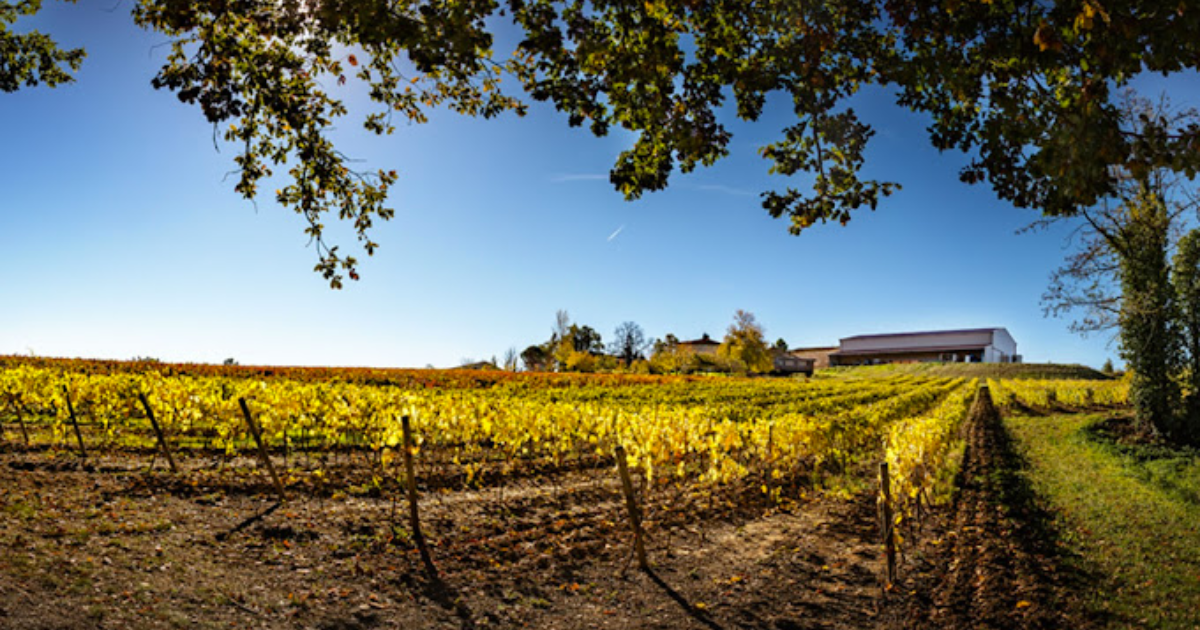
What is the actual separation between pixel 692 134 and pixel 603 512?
6749 millimetres

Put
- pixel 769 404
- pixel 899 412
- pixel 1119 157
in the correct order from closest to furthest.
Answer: pixel 1119 157
pixel 899 412
pixel 769 404

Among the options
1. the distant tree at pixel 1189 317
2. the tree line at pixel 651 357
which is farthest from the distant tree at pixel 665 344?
the distant tree at pixel 1189 317

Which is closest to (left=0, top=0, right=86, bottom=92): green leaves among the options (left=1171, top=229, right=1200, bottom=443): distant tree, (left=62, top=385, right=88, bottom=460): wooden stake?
(left=62, top=385, right=88, bottom=460): wooden stake

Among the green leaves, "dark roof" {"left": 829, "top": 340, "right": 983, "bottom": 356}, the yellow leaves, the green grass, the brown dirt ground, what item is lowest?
the green grass

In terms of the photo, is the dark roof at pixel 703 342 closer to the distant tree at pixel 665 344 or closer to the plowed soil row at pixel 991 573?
the distant tree at pixel 665 344

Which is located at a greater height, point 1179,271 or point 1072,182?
point 1179,271

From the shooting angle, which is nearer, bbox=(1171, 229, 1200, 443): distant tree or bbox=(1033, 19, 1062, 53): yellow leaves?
bbox=(1033, 19, 1062, 53): yellow leaves

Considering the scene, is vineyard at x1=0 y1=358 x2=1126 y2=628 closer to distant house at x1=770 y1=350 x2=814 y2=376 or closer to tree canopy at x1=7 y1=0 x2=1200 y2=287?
tree canopy at x1=7 y1=0 x2=1200 y2=287

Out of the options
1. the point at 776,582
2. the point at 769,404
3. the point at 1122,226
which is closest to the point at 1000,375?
the point at 769,404

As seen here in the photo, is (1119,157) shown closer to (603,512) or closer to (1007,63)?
(1007,63)

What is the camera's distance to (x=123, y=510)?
→ 8.70 m

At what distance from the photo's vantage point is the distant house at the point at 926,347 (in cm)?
9962

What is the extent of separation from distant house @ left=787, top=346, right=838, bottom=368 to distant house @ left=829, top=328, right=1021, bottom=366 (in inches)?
337

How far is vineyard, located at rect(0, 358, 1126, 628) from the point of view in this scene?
669 centimetres
